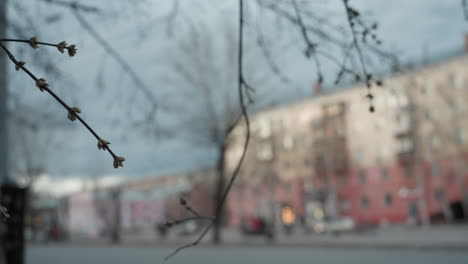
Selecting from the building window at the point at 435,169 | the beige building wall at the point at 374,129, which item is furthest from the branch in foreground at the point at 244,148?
the building window at the point at 435,169

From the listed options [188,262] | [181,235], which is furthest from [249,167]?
[188,262]

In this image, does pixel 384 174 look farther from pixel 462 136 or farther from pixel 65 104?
pixel 65 104

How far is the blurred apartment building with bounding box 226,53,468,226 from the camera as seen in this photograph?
4247 centimetres

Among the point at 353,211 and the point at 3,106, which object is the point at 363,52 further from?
the point at 353,211

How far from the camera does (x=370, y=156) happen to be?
173 feet

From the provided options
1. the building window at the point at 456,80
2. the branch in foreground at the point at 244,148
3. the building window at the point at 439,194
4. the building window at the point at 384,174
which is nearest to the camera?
the branch in foreground at the point at 244,148

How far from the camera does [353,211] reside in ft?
178

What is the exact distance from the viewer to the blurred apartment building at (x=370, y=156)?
4247 cm

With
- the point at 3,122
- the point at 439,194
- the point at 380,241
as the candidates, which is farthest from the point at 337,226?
the point at 3,122

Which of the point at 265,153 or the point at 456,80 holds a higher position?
the point at 456,80

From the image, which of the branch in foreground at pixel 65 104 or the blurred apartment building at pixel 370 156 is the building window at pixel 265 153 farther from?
the branch in foreground at pixel 65 104

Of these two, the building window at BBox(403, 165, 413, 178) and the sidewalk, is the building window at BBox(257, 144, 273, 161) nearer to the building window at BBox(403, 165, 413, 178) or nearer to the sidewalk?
the sidewalk

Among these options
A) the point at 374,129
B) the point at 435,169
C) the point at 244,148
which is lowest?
the point at 244,148

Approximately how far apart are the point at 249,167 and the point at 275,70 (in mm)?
41346
